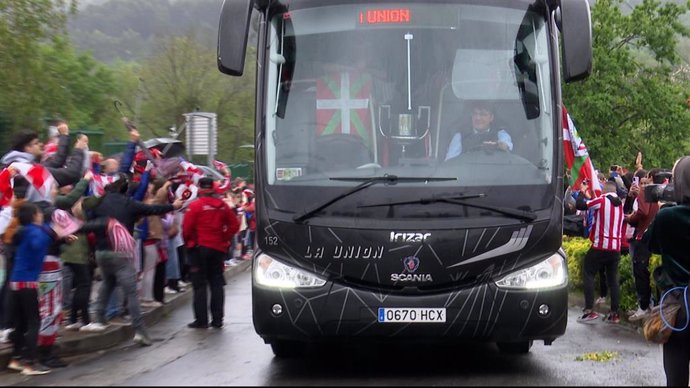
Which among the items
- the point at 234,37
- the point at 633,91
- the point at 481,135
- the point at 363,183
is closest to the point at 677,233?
the point at 481,135

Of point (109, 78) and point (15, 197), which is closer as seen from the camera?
point (15, 197)

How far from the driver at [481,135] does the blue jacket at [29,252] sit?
368 centimetres

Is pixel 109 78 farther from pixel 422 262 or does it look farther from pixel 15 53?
pixel 422 262

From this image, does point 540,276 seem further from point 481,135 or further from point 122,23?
point 122,23

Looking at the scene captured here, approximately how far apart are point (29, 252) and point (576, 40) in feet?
16.4

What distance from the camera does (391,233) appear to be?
805cm

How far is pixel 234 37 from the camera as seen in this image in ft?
28.1

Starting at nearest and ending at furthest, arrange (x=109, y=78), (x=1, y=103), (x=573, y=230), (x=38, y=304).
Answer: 1. (x=38, y=304)
2. (x=573, y=230)
3. (x=1, y=103)
4. (x=109, y=78)

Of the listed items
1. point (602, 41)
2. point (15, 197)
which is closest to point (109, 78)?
point (602, 41)

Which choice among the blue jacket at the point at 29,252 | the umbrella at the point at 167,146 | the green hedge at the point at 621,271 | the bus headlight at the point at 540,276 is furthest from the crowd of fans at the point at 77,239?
the green hedge at the point at 621,271

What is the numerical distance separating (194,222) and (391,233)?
500 centimetres

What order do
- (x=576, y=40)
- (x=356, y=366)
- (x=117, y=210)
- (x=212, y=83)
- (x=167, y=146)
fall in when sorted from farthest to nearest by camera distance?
(x=212, y=83) < (x=167, y=146) < (x=117, y=210) < (x=356, y=366) < (x=576, y=40)

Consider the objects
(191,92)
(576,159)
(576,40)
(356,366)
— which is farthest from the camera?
(191,92)

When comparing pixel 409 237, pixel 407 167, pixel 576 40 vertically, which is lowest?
pixel 409 237
